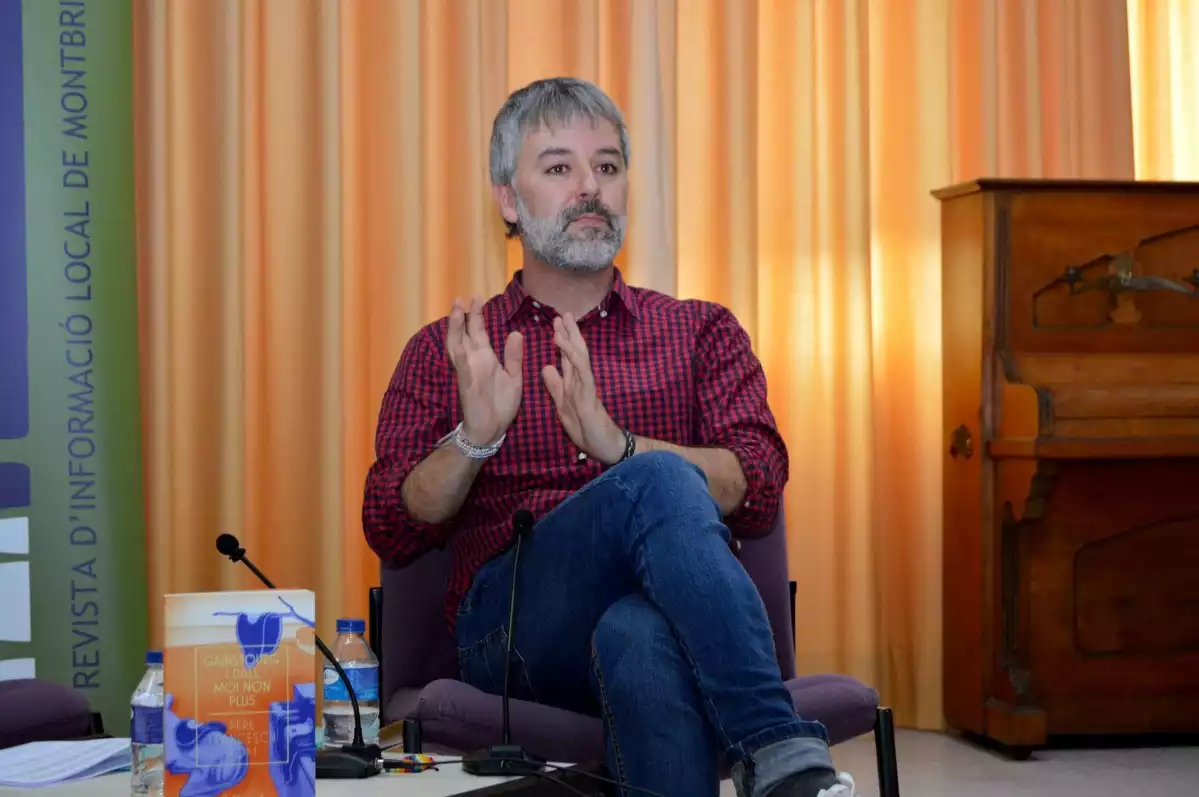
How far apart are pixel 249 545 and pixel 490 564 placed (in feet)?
4.61

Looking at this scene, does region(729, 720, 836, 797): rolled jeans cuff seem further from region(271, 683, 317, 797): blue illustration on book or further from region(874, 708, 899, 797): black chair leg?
region(271, 683, 317, 797): blue illustration on book

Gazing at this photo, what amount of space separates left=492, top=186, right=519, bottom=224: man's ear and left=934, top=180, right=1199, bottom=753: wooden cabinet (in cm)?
142

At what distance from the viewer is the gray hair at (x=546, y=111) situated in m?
2.36

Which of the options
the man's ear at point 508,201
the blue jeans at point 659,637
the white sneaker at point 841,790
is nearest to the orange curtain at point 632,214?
the man's ear at point 508,201

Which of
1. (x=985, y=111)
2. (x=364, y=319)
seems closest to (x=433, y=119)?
(x=364, y=319)

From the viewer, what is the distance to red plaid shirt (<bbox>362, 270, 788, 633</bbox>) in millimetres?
2166

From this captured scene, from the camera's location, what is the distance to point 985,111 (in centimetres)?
371

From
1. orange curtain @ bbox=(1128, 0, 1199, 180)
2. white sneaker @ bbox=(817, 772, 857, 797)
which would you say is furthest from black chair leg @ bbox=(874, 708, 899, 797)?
orange curtain @ bbox=(1128, 0, 1199, 180)

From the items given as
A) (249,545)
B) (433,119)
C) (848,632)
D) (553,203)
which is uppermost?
(433,119)

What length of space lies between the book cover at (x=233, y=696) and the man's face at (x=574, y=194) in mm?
1197

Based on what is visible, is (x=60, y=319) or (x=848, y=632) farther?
(x=848, y=632)

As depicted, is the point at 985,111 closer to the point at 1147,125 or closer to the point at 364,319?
the point at 1147,125

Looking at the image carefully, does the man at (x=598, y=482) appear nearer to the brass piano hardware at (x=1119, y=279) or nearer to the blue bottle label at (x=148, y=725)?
the blue bottle label at (x=148, y=725)

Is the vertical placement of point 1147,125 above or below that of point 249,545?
above
